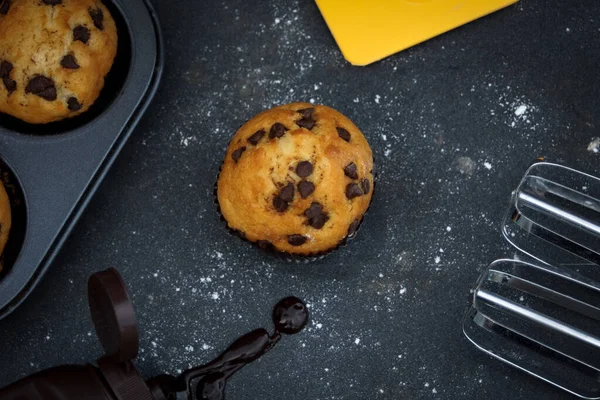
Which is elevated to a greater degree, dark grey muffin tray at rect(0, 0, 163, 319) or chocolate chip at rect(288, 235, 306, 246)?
dark grey muffin tray at rect(0, 0, 163, 319)

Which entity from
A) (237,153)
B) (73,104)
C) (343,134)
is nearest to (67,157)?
(73,104)

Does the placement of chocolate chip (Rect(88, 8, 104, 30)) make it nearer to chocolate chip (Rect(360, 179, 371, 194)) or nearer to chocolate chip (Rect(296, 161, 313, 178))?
chocolate chip (Rect(296, 161, 313, 178))

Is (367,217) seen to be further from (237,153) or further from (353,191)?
(237,153)

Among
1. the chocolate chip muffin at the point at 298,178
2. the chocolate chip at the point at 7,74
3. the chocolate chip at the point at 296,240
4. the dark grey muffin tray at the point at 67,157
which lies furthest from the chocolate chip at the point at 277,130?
the chocolate chip at the point at 7,74

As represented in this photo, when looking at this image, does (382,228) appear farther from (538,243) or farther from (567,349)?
(567,349)

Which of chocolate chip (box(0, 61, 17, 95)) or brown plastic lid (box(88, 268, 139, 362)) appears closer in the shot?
brown plastic lid (box(88, 268, 139, 362))

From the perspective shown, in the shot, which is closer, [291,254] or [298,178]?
[298,178]

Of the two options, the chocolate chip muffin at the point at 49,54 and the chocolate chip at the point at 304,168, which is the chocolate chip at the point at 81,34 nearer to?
the chocolate chip muffin at the point at 49,54

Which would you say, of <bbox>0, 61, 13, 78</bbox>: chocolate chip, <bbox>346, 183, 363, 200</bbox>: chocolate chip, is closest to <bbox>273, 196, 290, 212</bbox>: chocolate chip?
<bbox>346, 183, 363, 200</bbox>: chocolate chip
